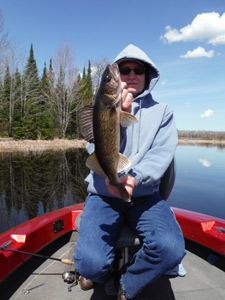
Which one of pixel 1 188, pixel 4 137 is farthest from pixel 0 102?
pixel 1 188

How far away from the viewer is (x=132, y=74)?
2.52 m

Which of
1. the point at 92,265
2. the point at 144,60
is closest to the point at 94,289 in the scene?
the point at 92,265

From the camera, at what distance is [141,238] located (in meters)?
2.11

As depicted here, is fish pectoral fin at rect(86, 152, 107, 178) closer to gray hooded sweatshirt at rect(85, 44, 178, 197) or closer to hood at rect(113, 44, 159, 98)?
gray hooded sweatshirt at rect(85, 44, 178, 197)

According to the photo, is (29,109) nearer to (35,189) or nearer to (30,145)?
(30,145)

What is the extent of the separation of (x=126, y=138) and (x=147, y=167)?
465 millimetres

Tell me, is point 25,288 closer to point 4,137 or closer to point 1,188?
point 1,188

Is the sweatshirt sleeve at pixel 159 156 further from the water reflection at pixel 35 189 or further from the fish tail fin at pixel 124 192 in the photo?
the water reflection at pixel 35 189

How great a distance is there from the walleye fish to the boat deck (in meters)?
1.48

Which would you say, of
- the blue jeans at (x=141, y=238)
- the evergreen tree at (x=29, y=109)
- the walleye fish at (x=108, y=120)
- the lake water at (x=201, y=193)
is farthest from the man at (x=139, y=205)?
the evergreen tree at (x=29, y=109)

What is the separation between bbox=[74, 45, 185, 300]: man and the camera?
193cm

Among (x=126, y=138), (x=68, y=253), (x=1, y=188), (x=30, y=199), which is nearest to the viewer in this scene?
(x=126, y=138)

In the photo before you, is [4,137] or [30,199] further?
[4,137]

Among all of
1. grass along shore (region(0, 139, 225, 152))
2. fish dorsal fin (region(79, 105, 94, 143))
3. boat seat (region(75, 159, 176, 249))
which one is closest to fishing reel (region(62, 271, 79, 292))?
boat seat (region(75, 159, 176, 249))
